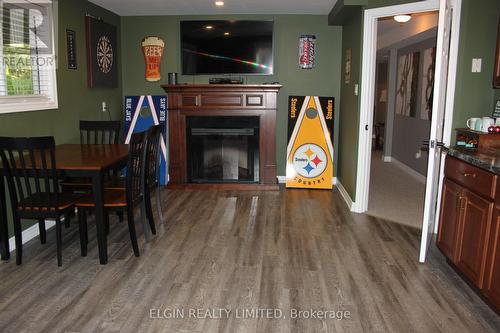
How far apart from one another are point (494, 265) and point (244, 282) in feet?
5.02

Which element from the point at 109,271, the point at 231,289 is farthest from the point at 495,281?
the point at 109,271

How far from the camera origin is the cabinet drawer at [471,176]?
250cm

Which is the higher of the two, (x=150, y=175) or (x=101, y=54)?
(x=101, y=54)

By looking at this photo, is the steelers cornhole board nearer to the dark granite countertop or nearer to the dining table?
the dark granite countertop

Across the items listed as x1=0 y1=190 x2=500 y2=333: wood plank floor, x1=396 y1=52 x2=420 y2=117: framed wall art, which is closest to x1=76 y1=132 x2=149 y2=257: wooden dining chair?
x1=0 y1=190 x2=500 y2=333: wood plank floor

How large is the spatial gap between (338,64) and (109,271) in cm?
414

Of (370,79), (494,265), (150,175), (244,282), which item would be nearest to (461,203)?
(494,265)

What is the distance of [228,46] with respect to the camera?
18.6ft

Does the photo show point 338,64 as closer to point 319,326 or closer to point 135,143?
point 135,143

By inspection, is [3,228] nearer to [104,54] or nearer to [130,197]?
[130,197]

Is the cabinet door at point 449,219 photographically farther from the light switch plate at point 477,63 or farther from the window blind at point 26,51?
the window blind at point 26,51

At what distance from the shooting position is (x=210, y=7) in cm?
527

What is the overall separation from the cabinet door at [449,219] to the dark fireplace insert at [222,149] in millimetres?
2884

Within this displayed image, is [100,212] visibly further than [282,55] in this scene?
No
